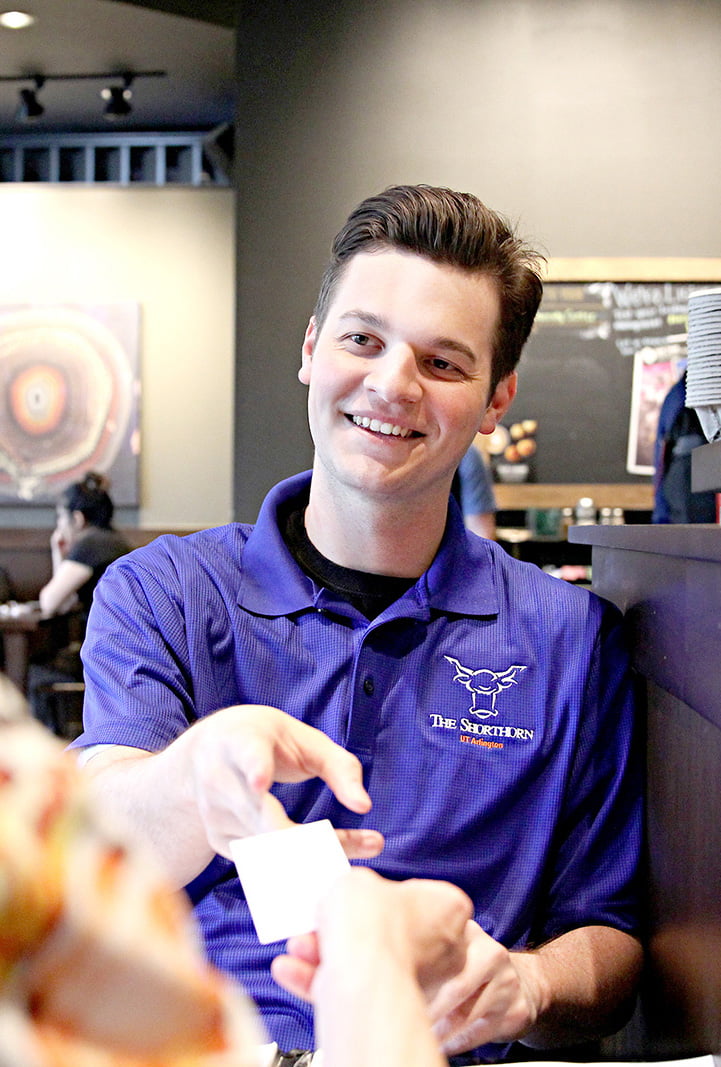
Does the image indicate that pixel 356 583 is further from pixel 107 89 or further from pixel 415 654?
pixel 107 89

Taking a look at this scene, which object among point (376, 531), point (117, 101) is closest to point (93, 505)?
point (117, 101)

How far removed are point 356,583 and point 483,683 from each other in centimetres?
24

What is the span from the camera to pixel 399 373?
1.50 m

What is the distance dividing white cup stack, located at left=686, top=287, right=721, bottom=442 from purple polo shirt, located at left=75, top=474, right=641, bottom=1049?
0.42 meters

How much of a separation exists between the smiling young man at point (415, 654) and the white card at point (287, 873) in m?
0.58

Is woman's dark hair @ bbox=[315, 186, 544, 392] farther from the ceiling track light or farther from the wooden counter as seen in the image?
the ceiling track light

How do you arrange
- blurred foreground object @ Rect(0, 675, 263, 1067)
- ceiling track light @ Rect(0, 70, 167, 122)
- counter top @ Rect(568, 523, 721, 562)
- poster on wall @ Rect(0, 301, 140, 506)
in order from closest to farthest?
blurred foreground object @ Rect(0, 675, 263, 1067), counter top @ Rect(568, 523, 721, 562), ceiling track light @ Rect(0, 70, 167, 122), poster on wall @ Rect(0, 301, 140, 506)

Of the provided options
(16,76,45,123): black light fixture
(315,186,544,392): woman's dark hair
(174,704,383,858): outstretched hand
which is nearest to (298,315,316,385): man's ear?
(315,186,544,392): woman's dark hair

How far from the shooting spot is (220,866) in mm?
1371

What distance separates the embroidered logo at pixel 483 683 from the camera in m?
1.47

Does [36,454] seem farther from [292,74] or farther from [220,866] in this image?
[220,866]

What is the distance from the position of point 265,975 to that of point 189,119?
6.65 metres

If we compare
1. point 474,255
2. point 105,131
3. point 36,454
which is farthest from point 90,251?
point 474,255

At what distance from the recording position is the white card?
0.67 meters
